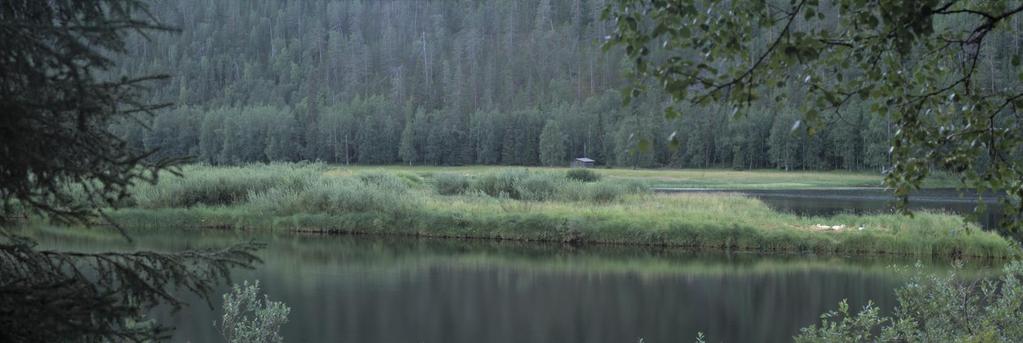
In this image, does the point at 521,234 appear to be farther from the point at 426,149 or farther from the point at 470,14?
the point at 470,14

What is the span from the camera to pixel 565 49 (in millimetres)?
134000

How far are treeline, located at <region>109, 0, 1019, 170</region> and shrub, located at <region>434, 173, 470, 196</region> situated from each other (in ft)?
94.7

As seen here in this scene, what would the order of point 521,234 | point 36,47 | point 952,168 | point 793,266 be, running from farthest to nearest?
point 521,234, point 793,266, point 952,168, point 36,47

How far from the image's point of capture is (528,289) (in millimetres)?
21219

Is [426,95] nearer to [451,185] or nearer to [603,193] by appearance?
[451,185]

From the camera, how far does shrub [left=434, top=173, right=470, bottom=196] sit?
41.9 m

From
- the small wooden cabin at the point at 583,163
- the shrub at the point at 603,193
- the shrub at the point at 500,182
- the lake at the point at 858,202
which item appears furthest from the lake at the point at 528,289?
the small wooden cabin at the point at 583,163

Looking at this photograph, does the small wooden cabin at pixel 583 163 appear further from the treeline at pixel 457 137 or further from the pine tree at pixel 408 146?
the pine tree at pixel 408 146

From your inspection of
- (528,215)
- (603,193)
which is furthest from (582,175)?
(528,215)

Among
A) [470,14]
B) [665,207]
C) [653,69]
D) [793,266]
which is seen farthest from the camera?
[470,14]

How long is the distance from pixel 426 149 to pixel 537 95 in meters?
27.1

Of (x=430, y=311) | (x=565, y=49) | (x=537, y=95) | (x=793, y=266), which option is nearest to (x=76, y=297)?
(x=430, y=311)

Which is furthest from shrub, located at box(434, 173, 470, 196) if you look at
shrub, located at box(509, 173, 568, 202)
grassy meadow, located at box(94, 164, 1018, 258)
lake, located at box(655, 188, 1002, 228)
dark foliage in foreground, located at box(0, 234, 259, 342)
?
dark foliage in foreground, located at box(0, 234, 259, 342)

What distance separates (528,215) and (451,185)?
1325 cm
